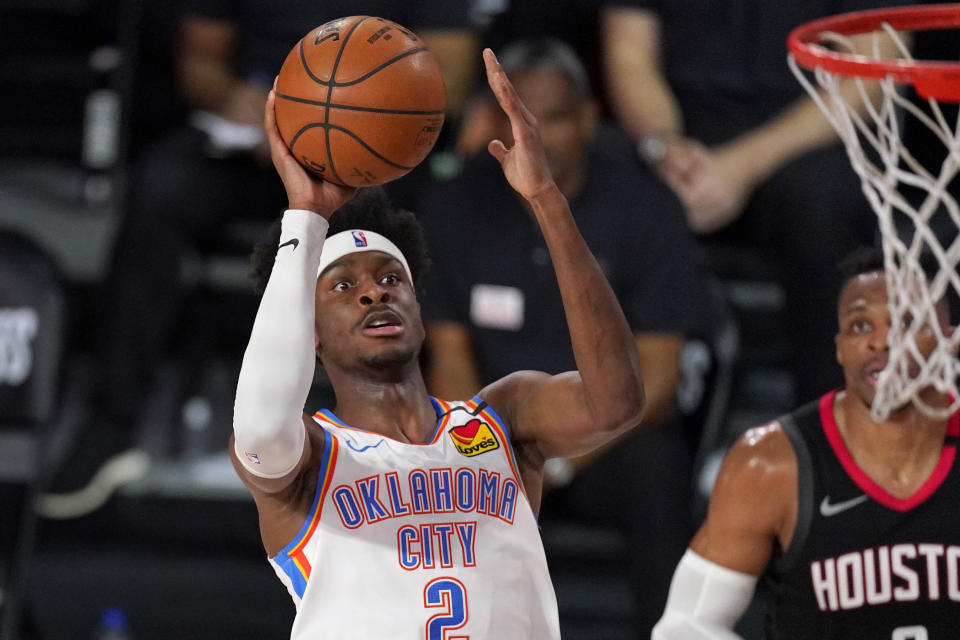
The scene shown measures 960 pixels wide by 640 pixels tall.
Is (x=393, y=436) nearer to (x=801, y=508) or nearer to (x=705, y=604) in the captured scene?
(x=705, y=604)

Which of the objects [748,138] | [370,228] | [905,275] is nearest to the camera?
[370,228]

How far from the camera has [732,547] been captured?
138 inches

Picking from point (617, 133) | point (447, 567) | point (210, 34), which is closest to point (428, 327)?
point (617, 133)

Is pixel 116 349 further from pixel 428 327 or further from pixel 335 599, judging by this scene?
pixel 335 599

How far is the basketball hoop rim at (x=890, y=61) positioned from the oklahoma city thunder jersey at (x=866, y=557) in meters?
0.88

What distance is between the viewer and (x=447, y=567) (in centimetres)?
281

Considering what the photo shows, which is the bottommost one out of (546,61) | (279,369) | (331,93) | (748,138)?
(279,369)

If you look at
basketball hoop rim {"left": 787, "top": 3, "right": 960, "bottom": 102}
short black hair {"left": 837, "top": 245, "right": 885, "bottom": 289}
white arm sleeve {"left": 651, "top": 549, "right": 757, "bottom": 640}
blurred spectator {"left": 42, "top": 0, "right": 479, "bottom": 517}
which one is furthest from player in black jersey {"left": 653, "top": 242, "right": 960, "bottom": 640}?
blurred spectator {"left": 42, "top": 0, "right": 479, "bottom": 517}

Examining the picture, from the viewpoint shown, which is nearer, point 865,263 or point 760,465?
point 760,465

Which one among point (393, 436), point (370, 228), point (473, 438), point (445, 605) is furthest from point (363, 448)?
point (370, 228)

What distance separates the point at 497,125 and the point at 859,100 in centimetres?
116

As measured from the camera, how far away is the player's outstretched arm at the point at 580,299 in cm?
277

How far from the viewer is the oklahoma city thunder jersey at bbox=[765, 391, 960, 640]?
137 inches

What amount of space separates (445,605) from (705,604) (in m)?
0.94
